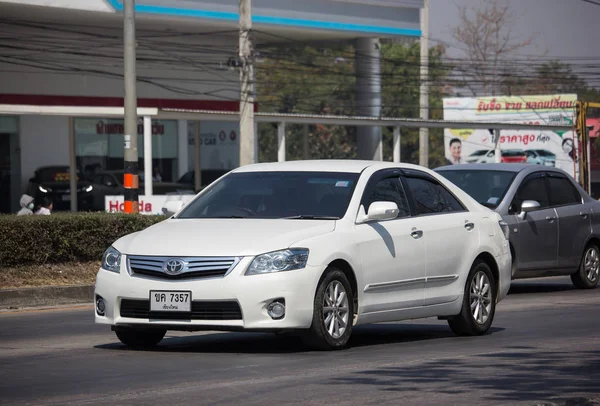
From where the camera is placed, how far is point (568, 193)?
1800cm

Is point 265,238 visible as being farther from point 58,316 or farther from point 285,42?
point 285,42

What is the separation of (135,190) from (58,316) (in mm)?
7791

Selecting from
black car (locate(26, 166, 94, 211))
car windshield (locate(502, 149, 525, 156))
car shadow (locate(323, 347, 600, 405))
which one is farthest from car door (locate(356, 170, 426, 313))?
car windshield (locate(502, 149, 525, 156))

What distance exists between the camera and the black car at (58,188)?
36.2 m

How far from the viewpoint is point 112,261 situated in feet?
32.5

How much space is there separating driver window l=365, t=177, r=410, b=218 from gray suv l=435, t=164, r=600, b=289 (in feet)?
17.7

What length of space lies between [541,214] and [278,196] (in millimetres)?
7330

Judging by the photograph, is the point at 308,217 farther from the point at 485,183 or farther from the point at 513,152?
the point at 513,152

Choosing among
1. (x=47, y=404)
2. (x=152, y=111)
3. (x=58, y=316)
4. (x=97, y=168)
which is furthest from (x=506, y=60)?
(x=47, y=404)

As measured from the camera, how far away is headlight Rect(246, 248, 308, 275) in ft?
30.7

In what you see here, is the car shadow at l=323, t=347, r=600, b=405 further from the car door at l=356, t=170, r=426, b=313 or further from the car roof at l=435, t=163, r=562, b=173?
the car roof at l=435, t=163, r=562, b=173

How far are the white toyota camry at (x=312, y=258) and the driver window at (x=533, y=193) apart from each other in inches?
178

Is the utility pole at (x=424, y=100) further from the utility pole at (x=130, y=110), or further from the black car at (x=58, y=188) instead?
the utility pole at (x=130, y=110)

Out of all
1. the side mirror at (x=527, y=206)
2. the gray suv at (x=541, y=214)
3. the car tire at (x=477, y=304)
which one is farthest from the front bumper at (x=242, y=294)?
the gray suv at (x=541, y=214)
